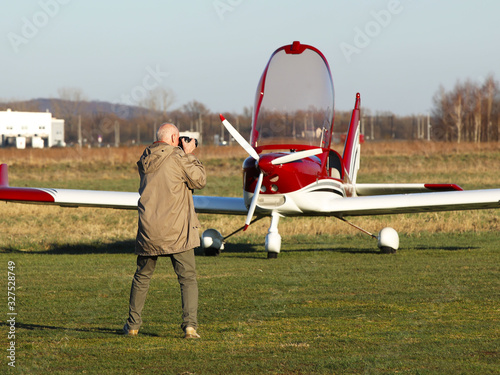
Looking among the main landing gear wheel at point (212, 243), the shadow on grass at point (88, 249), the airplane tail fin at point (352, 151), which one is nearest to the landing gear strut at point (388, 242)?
the airplane tail fin at point (352, 151)

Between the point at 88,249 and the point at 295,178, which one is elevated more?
the point at 295,178

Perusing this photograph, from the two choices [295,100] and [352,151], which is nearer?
[295,100]

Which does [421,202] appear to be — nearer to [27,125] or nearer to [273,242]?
[273,242]

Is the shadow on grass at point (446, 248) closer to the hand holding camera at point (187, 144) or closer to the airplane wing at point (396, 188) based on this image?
the airplane wing at point (396, 188)

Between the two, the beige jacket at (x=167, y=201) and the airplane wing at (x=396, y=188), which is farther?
the airplane wing at (x=396, y=188)

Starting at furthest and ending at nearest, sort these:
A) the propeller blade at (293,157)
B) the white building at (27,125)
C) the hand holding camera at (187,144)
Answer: the white building at (27,125) → the propeller blade at (293,157) → the hand holding camera at (187,144)

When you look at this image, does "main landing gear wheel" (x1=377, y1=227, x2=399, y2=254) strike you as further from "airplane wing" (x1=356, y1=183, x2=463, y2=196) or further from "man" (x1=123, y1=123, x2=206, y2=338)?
"man" (x1=123, y1=123, x2=206, y2=338)

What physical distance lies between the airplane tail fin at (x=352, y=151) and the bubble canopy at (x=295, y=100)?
1.43m

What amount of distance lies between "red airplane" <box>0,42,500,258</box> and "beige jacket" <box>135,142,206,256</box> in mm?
5595

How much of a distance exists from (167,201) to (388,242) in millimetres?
7627

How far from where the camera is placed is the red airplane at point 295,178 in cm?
1220

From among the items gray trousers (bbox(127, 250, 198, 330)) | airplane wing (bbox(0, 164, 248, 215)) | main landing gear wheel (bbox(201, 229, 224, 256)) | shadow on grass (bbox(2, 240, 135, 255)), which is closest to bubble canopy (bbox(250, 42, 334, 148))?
airplane wing (bbox(0, 164, 248, 215))

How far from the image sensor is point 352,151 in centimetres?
1545

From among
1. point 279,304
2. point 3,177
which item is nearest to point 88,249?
point 3,177
